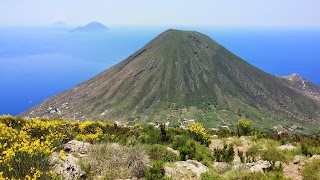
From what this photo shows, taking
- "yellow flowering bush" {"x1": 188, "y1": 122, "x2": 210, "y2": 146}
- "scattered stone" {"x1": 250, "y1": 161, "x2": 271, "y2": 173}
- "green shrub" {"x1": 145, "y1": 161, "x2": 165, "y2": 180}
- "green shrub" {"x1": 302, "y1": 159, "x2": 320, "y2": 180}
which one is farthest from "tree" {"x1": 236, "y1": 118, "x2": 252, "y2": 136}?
"green shrub" {"x1": 145, "y1": 161, "x2": 165, "y2": 180}

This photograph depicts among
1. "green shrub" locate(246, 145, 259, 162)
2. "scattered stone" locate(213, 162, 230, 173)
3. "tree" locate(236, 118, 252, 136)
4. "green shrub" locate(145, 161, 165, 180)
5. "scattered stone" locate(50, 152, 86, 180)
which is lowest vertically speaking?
"tree" locate(236, 118, 252, 136)

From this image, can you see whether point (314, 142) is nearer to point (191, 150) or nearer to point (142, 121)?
point (191, 150)

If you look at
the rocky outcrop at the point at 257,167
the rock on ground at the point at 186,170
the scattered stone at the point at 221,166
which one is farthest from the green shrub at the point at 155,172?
the rocky outcrop at the point at 257,167

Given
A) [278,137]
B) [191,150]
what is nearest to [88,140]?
[191,150]

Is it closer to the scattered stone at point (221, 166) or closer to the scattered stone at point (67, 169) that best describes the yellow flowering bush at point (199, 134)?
the scattered stone at point (221, 166)

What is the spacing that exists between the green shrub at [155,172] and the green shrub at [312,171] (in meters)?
6.71

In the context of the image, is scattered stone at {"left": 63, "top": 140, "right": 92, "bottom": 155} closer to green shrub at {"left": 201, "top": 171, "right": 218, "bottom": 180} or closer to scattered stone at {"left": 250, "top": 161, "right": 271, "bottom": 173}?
green shrub at {"left": 201, "top": 171, "right": 218, "bottom": 180}

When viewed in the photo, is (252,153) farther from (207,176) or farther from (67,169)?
(67,169)

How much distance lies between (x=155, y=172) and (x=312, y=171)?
7.53 meters

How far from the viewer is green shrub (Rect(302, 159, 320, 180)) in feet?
42.8

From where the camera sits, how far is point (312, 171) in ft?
44.7

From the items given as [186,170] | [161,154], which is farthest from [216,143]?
[186,170]

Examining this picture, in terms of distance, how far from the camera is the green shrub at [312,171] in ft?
42.8

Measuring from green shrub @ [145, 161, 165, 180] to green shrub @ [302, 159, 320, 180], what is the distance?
22.0 feet
